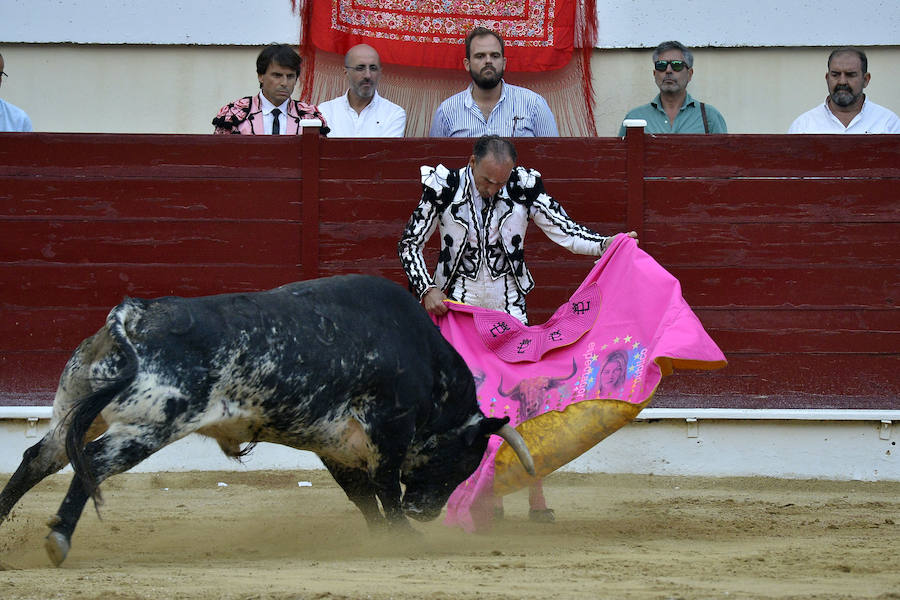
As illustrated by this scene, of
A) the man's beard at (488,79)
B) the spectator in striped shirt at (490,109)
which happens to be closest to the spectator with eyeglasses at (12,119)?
the spectator in striped shirt at (490,109)

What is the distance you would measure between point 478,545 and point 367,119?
2.68 meters

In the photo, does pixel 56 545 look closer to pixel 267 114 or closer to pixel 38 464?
pixel 38 464

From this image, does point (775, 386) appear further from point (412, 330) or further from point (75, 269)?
point (75, 269)

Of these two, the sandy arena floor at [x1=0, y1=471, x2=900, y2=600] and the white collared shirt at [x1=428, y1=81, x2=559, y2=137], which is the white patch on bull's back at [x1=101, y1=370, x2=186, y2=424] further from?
the white collared shirt at [x1=428, y1=81, x2=559, y2=137]

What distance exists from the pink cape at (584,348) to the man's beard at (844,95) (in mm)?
2002

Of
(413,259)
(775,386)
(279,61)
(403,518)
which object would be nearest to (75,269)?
(279,61)

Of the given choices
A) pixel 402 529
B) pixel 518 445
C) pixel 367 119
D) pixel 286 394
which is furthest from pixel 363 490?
pixel 367 119

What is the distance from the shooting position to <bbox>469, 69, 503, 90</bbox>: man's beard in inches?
231

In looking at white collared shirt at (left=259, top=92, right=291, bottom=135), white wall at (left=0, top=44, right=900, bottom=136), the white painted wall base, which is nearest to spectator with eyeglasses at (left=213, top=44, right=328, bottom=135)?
white collared shirt at (left=259, top=92, right=291, bottom=135)

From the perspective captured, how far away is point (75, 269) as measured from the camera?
5.84 m

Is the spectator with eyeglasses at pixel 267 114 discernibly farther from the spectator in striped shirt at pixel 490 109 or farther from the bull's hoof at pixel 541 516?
the bull's hoof at pixel 541 516

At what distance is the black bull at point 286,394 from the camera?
11.5 ft

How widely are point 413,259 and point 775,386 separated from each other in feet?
6.93

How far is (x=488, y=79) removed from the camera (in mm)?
5887
